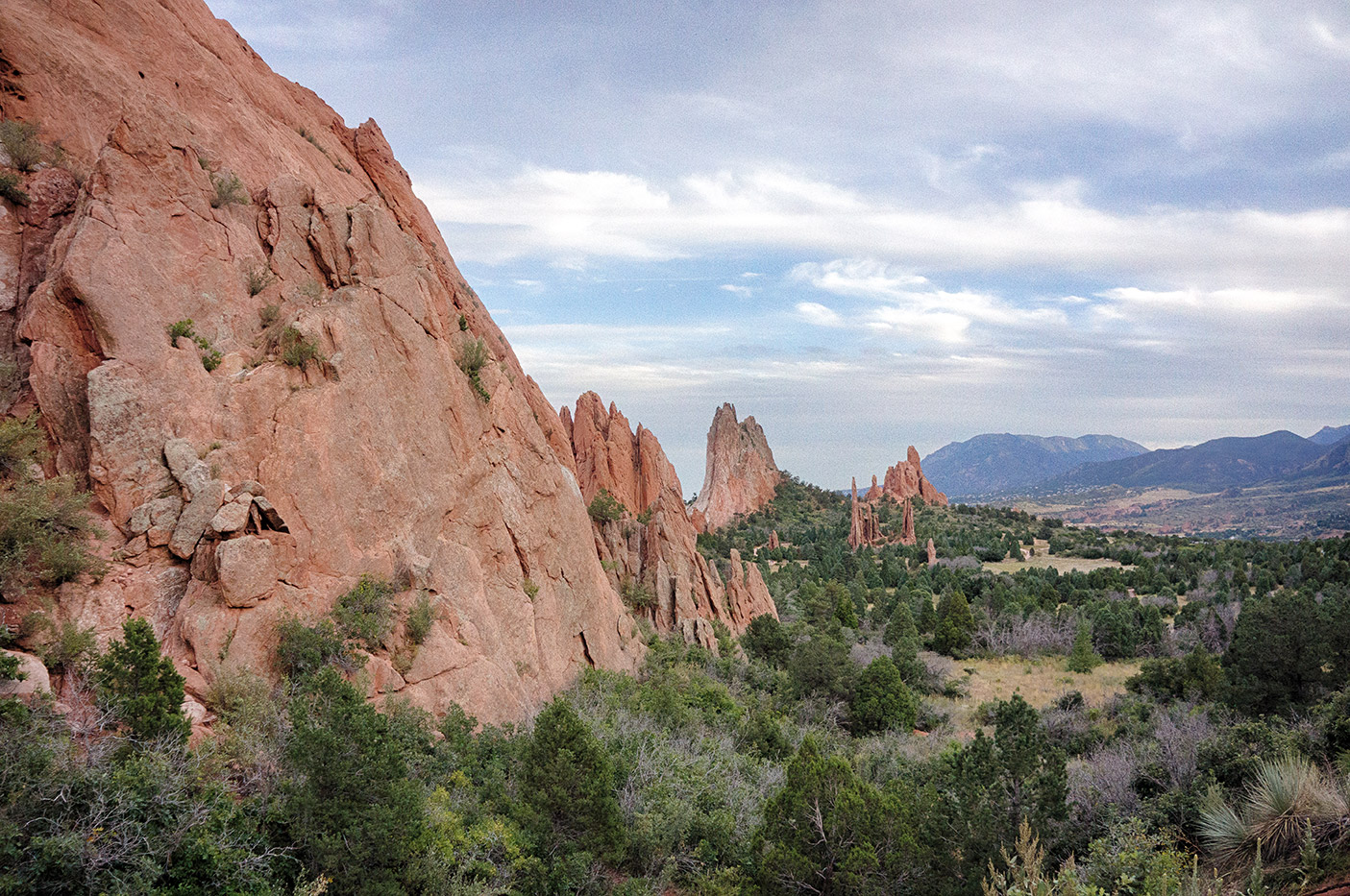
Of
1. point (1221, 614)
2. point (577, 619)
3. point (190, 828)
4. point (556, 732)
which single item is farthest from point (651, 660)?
point (1221, 614)

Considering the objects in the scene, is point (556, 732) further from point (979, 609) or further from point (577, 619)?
point (979, 609)

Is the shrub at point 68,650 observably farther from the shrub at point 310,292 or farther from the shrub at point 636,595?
the shrub at point 636,595

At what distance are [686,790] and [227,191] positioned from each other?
64.6ft

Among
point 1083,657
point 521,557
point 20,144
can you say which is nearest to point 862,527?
point 1083,657

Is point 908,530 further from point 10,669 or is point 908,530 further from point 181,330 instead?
point 10,669

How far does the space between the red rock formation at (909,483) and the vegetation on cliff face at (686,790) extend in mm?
94195

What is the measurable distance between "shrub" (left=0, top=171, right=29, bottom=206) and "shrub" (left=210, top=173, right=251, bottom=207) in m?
3.60

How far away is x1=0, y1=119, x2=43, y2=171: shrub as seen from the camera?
15.3 m

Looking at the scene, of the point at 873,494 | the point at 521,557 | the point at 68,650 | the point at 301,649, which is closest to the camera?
the point at 68,650

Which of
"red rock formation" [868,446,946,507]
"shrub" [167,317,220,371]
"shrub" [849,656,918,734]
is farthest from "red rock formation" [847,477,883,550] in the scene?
"shrub" [167,317,220,371]

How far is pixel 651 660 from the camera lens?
28359mm

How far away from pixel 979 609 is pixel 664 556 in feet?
110

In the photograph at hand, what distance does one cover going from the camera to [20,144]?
50.8 feet

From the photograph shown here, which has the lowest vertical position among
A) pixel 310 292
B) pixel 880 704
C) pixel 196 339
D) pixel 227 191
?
pixel 880 704
